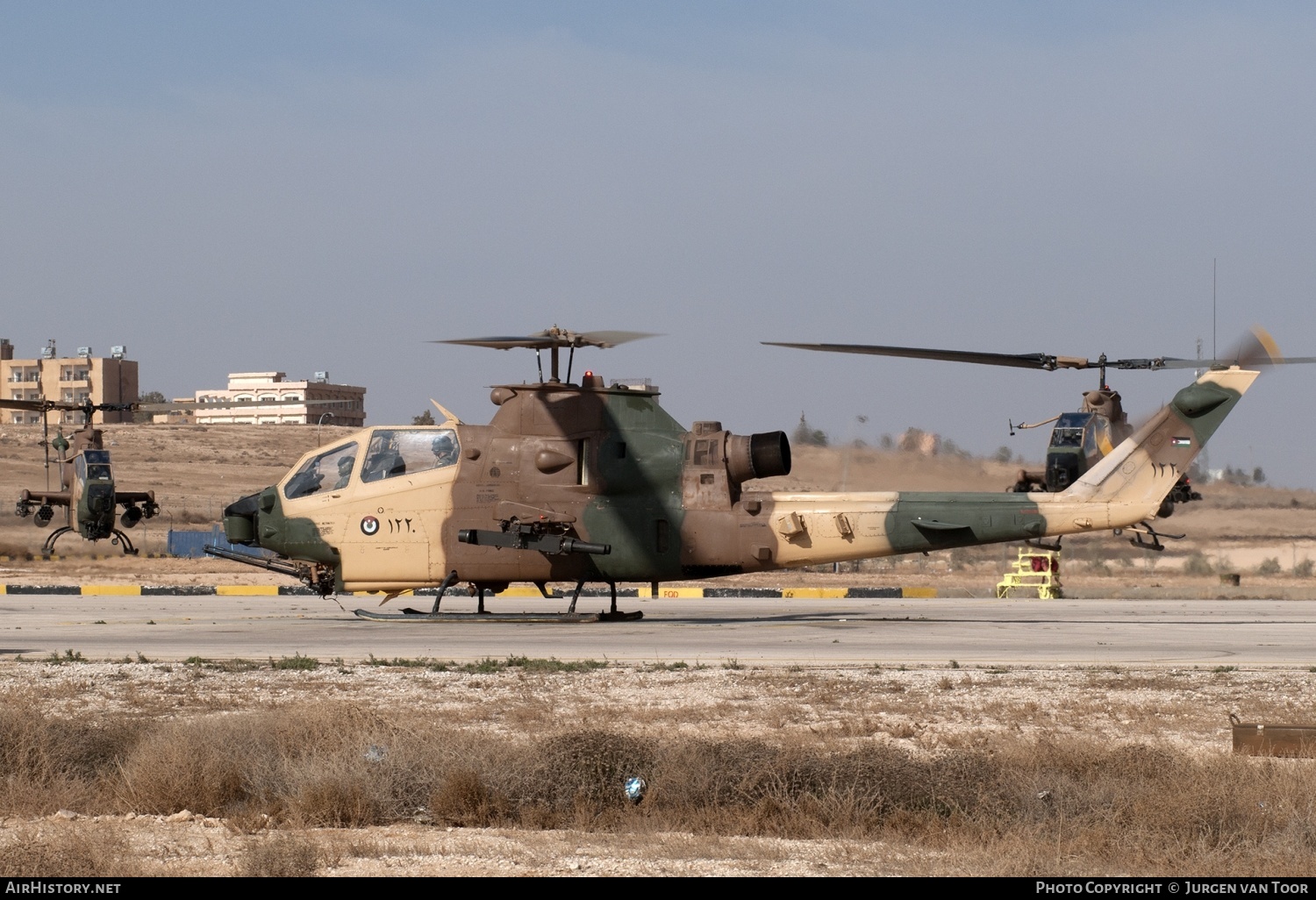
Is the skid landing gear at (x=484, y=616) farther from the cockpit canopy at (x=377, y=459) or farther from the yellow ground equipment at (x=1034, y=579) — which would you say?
the yellow ground equipment at (x=1034, y=579)

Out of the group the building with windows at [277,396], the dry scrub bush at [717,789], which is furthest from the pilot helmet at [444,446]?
the building with windows at [277,396]

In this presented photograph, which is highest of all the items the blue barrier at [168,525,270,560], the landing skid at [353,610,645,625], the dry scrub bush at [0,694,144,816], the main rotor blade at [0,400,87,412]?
the main rotor blade at [0,400,87,412]

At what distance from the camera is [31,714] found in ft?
32.6

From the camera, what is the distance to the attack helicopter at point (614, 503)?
21.3 metres

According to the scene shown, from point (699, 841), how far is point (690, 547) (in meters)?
14.4

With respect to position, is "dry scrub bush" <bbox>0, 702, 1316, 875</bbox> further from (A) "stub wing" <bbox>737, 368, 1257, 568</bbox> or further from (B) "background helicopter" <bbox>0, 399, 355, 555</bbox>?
(B) "background helicopter" <bbox>0, 399, 355, 555</bbox>

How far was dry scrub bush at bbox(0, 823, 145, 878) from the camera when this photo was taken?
673 centimetres

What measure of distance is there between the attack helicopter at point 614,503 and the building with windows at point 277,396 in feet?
241

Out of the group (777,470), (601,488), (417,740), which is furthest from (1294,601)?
(417,740)

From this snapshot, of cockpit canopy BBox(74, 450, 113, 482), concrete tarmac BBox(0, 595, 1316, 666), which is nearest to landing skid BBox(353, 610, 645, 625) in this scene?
concrete tarmac BBox(0, 595, 1316, 666)

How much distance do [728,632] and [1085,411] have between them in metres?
8.07

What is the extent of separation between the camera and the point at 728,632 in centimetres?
2103

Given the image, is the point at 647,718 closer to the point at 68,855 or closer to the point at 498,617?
the point at 68,855

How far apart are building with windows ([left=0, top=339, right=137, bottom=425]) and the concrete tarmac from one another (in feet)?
282
